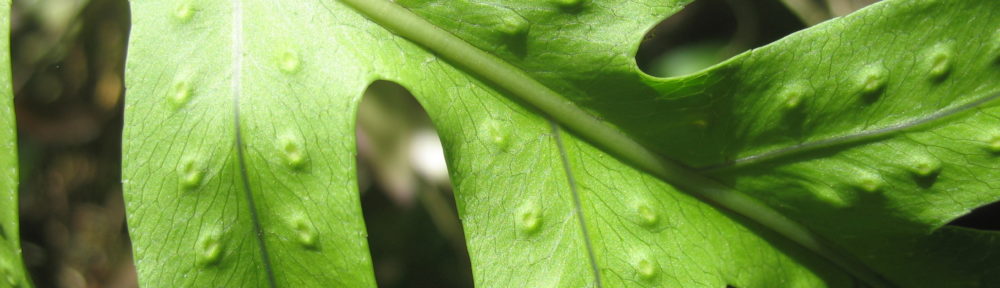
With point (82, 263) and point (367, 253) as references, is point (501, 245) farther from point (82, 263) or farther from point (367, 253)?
point (82, 263)

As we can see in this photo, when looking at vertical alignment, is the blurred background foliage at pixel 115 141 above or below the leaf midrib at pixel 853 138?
below

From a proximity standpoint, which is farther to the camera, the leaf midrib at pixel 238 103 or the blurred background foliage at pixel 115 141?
the blurred background foliage at pixel 115 141

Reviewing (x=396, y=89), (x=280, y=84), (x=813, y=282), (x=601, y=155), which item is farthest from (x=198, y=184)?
(x=813, y=282)

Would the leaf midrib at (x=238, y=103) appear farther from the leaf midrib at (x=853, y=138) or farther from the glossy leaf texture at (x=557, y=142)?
the leaf midrib at (x=853, y=138)

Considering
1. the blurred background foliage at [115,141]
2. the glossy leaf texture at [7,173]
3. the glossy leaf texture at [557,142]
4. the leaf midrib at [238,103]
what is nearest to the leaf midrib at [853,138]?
the glossy leaf texture at [557,142]

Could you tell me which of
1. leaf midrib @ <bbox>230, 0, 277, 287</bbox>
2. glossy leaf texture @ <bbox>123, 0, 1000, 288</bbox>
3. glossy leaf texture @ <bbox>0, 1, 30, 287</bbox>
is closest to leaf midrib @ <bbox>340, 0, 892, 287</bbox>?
glossy leaf texture @ <bbox>123, 0, 1000, 288</bbox>
